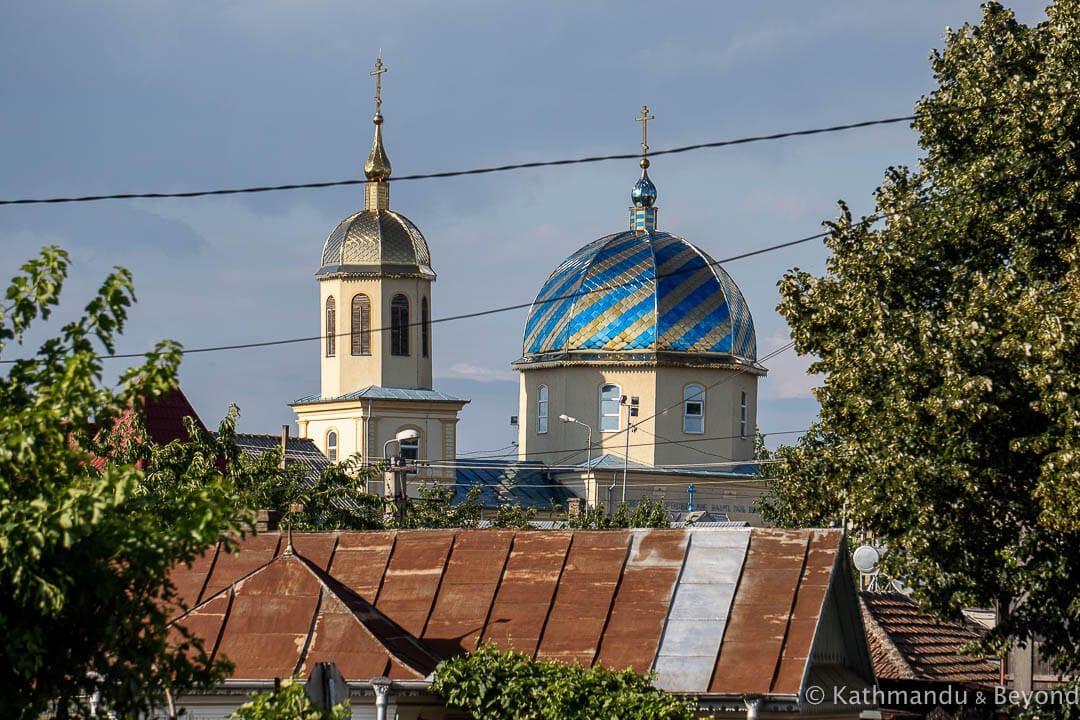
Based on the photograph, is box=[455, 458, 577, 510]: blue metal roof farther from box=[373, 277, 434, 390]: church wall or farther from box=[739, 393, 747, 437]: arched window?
box=[739, 393, 747, 437]: arched window

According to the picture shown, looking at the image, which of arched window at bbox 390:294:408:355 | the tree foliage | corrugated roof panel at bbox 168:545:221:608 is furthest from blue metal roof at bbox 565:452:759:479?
corrugated roof panel at bbox 168:545:221:608

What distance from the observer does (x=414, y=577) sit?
17.8 meters

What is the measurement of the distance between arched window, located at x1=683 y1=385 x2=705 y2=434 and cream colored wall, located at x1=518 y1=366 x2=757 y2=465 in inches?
6.3

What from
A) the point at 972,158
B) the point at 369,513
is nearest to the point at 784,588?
the point at 972,158

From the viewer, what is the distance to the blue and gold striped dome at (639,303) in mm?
62625

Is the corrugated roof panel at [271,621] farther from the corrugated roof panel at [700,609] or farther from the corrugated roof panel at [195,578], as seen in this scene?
the corrugated roof panel at [700,609]

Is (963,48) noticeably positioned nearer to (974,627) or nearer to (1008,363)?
(1008,363)

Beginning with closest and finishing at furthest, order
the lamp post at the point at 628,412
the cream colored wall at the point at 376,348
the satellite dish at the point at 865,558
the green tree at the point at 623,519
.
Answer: the satellite dish at the point at 865,558 < the green tree at the point at 623,519 < the cream colored wall at the point at 376,348 < the lamp post at the point at 628,412

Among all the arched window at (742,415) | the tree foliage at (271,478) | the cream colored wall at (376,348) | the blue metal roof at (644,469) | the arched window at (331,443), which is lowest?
the tree foliage at (271,478)

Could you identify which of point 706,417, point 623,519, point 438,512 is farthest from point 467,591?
point 706,417

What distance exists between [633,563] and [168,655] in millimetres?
8596

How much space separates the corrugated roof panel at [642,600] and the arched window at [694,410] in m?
46.5

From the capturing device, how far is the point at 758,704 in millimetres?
15305

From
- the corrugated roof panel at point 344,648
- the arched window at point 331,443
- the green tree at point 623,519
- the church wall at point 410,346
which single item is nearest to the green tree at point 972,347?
the corrugated roof panel at point 344,648
